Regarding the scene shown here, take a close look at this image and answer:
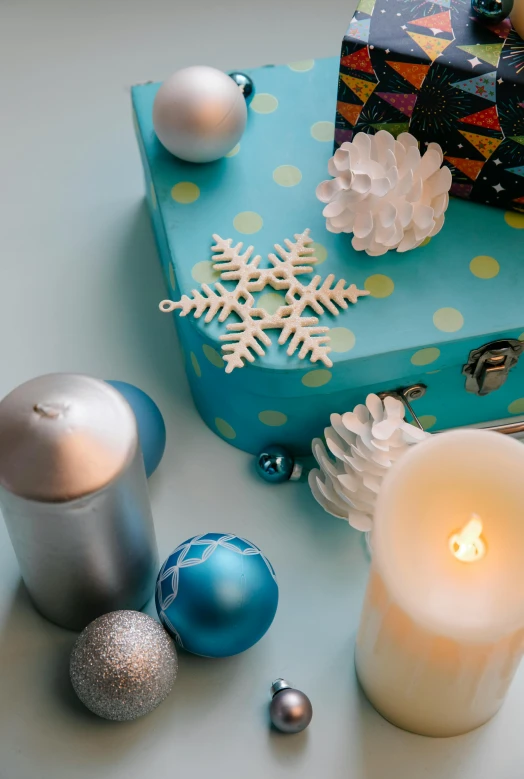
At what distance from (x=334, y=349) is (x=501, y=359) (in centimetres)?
15

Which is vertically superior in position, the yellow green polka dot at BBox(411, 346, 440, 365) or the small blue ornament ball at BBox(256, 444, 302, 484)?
the yellow green polka dot at BBox(411, 346, 440, 365)

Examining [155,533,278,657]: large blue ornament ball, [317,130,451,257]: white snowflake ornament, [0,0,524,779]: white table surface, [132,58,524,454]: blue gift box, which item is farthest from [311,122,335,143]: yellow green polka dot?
[155,533,278,657]: large blue ornament ball

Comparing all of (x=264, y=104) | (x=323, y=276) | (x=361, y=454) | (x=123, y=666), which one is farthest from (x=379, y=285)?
(x=123, y=666)

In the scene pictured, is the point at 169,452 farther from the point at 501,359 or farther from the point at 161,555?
the point at 501,359

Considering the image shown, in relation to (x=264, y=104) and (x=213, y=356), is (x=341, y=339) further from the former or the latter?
(x=264, y=104)

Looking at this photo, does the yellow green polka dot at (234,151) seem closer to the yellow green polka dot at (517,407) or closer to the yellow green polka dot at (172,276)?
the yellow green polka dot at (172,276)

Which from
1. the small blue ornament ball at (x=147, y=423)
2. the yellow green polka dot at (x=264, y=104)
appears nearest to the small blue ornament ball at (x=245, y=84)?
the yellow green polka dot at (x=264, y=104)

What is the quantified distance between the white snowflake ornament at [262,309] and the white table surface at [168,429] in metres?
0.13

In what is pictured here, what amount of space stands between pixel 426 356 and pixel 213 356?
0.18 meters

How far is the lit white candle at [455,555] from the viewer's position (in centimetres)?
49

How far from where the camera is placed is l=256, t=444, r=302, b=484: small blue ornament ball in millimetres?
759

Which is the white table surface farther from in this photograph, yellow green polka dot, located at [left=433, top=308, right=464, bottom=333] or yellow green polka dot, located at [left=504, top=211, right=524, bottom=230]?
yellow green polka dot, located at [left=504, top=211, right=524, bottom=230]

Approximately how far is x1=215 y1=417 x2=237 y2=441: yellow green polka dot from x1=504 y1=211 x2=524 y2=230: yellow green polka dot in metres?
0.31

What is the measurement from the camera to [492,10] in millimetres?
730
